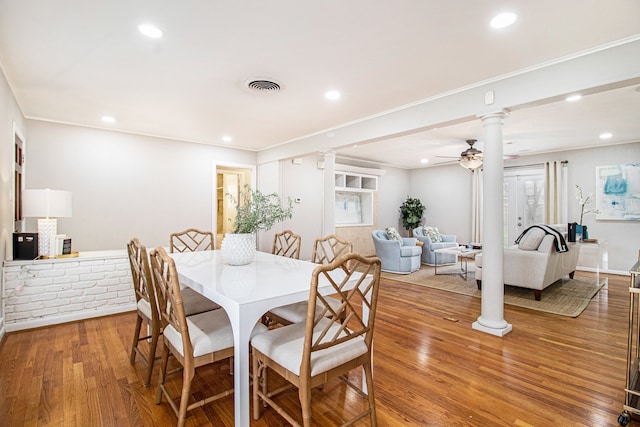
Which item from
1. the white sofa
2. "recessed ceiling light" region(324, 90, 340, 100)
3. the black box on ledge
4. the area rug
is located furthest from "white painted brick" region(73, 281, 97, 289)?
the white sofa

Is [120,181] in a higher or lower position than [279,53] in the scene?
lower

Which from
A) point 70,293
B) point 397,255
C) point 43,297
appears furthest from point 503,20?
point 43,297

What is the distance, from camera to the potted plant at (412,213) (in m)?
8.48

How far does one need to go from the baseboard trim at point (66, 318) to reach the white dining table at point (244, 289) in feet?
5.66

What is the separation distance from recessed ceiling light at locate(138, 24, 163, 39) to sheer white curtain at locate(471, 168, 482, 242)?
7337mm

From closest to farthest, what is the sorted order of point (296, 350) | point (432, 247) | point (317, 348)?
point (317, 348)
point (296, 350)
point (432, 247)

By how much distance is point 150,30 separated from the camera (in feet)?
7.06

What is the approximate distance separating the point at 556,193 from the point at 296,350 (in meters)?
7.03

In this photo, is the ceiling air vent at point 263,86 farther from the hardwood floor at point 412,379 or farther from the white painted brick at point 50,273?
the white painted brick at point 50,273

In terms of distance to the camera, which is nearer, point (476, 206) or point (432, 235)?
point (432, 235)

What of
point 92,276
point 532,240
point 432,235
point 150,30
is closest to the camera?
point 150,30

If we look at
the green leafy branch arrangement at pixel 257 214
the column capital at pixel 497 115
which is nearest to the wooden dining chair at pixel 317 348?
the green leafy branch arrangement at pixel 257 214

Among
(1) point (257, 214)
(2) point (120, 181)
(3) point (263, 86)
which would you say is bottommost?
(1) point (257, 214)

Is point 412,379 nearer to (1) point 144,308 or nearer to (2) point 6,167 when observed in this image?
(1) point 144,308
